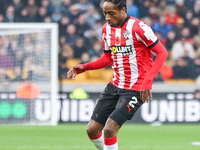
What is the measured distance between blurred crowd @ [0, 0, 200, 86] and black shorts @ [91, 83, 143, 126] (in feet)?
19.7

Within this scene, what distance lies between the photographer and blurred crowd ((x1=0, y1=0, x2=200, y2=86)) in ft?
36.2

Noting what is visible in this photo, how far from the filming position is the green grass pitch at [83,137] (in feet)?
22.1

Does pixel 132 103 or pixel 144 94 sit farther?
pixel 132 103

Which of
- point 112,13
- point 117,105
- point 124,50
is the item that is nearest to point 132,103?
point 117,105

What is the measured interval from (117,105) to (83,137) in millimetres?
3568

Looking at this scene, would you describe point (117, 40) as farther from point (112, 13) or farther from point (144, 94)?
point (144, 94)

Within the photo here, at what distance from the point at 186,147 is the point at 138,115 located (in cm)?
357

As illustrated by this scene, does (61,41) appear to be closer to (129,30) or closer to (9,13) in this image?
(9,13)

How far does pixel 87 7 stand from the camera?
40.7 ft

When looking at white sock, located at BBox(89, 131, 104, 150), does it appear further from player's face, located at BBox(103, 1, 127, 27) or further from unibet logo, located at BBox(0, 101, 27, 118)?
unibet logo, located at BBox(0, 101, 27, 118)

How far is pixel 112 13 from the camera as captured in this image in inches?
175

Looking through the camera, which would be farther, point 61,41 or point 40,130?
point 61,41

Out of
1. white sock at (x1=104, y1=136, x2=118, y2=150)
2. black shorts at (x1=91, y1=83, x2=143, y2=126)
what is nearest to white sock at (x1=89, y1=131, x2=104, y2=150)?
black shorts at (x1=91, y1=83, x2=143, y2=126)

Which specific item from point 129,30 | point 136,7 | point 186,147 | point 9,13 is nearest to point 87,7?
point 136,7
